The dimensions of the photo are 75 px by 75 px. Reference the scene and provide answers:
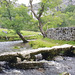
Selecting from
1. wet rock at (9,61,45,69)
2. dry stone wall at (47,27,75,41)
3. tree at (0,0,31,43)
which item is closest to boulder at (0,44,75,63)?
wet rock at (9,61,45,69)

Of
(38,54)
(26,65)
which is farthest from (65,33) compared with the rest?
(26,65)

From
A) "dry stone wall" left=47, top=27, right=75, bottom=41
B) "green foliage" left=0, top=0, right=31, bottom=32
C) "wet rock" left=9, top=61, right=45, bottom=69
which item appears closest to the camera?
"wet rock" left=9, top=61, right=45, bottom=69

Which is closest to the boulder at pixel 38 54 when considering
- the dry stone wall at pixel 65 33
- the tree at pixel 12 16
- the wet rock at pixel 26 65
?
the wet rock at pixel 26 65

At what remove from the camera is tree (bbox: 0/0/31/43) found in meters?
20.6

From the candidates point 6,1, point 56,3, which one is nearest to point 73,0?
point 56,3

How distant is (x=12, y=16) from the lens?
73.1 feet

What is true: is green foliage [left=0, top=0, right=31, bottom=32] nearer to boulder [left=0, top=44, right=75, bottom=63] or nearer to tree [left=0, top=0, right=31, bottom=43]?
tree [left=0, top=0, right=31, bottom=43]

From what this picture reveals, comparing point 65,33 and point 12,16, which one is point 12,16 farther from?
point 65,33

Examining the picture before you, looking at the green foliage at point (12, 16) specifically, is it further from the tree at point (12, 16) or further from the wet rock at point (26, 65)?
the wet rock at point (26, 65)

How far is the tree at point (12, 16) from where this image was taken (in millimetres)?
20594

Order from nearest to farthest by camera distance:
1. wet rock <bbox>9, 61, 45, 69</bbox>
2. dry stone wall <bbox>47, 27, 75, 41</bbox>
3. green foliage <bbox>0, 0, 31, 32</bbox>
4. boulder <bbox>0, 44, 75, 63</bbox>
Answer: wet rock <bbox>9, 61, 45, 69</bbox> → boulder <bbox>0, 44, 75, 63</bbox> → dry stone wall <bbox>47, 27, 75, 41</bbox> → green foliage <bbox>0, 0, 31, 32</bbox>

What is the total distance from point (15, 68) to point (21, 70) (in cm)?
65

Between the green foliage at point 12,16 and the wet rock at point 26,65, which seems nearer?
the wet rock at point 26,65

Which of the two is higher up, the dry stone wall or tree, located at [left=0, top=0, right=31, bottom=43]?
tree, located at [left=0, top=0, right=31, bottom=43]
